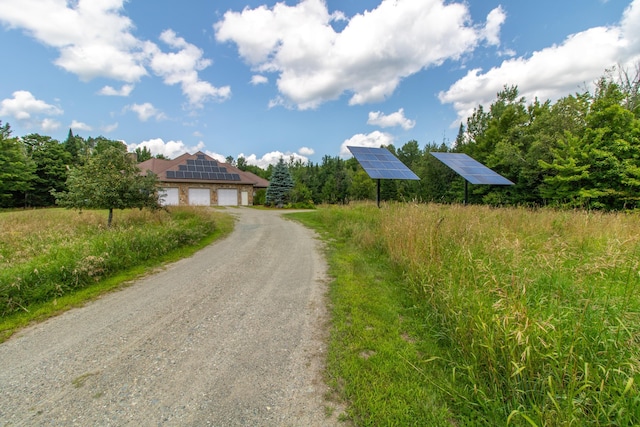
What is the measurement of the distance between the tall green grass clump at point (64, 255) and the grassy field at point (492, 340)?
449 centimetres

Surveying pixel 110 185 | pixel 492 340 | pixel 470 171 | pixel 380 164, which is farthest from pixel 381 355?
pixel 470 171

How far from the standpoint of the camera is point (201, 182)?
26969 millimetres

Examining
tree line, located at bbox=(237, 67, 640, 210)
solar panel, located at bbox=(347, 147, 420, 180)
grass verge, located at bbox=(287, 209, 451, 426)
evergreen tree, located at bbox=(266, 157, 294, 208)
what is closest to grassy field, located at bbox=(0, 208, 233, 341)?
grass verge, located at bbox=(287, 209, 451, 426)

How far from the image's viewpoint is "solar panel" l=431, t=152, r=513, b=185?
43.9 ft

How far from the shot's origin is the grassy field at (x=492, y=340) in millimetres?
1738

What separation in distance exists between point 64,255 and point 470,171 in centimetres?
1632

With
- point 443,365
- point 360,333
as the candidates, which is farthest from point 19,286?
point 443,365

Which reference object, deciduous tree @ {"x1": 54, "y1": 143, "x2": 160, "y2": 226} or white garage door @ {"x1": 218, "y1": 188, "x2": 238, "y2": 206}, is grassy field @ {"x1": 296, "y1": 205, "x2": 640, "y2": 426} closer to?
deciduous tree @ {"x1": 54, "y1": 143, "x2": 160, "y2": 226}

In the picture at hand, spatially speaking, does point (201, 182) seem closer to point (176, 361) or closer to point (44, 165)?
point (44, 165)

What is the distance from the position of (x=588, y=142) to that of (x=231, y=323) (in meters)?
20.0

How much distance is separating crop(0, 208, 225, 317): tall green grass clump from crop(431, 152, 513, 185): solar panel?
13.2 m

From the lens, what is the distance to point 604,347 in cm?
188

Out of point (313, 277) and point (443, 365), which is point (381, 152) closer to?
point (313, 277)

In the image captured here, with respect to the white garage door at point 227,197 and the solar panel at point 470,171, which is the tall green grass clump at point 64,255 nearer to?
the solar panel at point 470,171
